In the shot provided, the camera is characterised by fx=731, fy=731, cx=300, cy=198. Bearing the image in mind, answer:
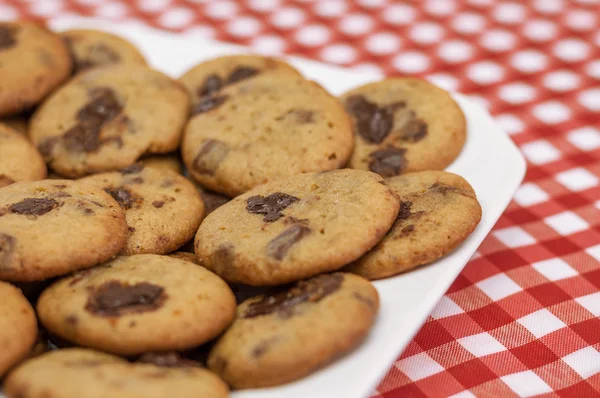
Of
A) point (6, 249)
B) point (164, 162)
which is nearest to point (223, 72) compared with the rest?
point (164, 162)

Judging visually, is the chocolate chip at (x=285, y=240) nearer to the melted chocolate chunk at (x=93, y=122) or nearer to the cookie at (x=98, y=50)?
the melted chocolate chunk at (x=93, y=122)

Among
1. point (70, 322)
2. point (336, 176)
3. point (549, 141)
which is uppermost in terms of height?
point (336, 176)

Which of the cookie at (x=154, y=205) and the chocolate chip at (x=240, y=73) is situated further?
the chocolate chip at (x=240, y=73)

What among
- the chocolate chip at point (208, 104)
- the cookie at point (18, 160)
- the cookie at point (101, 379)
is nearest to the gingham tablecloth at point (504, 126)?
the cookie at point (101, 379)

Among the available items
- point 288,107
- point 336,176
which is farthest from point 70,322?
point 288,107

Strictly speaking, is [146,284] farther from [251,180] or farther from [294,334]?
[251,180]

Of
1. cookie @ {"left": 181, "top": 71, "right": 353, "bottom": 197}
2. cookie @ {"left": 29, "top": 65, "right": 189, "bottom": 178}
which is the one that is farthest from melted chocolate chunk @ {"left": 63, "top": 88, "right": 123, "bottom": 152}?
cookie @ {"left": 181, "top": 71, "right": 353, "bottom": 197}
